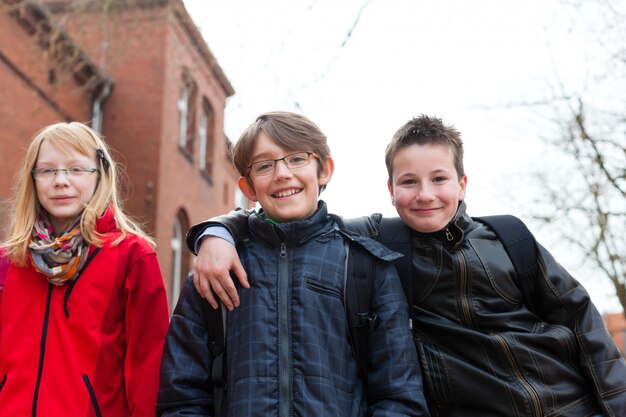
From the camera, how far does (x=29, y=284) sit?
254cm

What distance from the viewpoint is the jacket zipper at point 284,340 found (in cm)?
204

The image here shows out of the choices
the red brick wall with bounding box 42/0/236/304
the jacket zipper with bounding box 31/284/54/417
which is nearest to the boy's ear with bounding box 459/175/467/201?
the jacket zipper with bounding box 31/284/54/417

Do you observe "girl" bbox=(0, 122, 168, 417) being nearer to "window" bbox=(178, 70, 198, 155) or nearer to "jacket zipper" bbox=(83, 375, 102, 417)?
"jacket zipper" bbox=(83, 375, 102, 417)

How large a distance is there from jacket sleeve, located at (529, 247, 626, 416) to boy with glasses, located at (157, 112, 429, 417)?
59cm

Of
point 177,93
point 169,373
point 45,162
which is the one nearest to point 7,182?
point 177,93

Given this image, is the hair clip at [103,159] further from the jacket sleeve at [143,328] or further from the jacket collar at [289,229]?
the jacket collar at [289,229]

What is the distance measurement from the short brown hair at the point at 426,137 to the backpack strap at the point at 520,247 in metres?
0.28

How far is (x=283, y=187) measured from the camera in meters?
2.38

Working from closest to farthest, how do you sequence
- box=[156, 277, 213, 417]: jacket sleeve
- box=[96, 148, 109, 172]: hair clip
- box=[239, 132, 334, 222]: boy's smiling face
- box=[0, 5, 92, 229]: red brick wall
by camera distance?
box=[156, 277, 213, 417]: jacket sleeve
box=[239, 132, 334, 222]: boy's smiling face
box=[96, 148, 109, 172]: hair clip
box=[0, 5, 92, 229]: red brick wall

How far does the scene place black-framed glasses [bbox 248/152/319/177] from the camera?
2.42 meters

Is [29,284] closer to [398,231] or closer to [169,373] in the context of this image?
[169,373]

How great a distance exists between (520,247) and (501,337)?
383 mm

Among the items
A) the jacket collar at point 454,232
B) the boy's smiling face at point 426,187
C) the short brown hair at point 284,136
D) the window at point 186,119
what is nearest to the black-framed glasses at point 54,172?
the short brown hair at point 284,136

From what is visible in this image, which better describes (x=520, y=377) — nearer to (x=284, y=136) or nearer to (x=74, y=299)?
(x=284, y=136)
